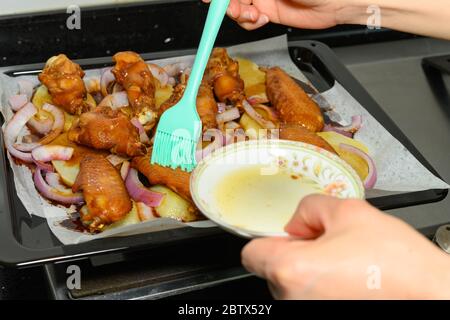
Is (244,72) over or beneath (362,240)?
over

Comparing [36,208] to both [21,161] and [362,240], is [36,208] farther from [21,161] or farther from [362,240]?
[362,240]

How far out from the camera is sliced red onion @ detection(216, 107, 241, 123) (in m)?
1.82

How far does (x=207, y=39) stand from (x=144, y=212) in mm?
443

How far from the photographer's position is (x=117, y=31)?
2088 mm

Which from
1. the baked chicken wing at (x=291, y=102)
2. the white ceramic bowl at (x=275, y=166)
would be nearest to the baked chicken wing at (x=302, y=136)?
the baked chicken wing at (x=291, y=102)

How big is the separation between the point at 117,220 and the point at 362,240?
69 cm

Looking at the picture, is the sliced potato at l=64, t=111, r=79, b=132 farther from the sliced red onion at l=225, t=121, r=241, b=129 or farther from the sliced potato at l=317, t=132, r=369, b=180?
the sliced potato at l=317, t=132, r=369, b=180

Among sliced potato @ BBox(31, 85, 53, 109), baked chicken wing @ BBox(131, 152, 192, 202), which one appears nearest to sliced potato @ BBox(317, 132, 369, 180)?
baked chicken wing @ BBox(131, 152, 192, 202)

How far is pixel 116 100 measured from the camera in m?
1.83

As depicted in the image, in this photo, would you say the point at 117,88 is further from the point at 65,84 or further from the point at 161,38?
the point at 161,38

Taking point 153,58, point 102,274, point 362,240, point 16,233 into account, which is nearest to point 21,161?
point 16,233

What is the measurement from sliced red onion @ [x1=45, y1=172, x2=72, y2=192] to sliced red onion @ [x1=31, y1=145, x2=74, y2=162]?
45 millimetres

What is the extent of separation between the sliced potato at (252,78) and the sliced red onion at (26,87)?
2.05 feet
